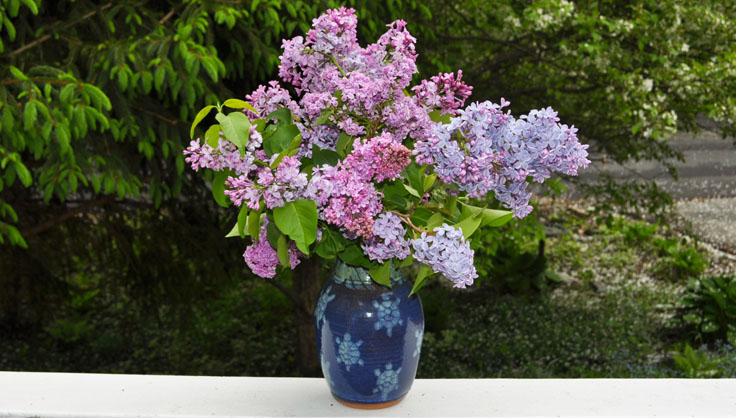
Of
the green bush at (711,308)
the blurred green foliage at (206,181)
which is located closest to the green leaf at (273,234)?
the blurred green foliage at (206,181)

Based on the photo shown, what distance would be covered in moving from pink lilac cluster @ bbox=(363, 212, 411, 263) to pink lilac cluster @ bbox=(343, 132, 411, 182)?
10 centimetres

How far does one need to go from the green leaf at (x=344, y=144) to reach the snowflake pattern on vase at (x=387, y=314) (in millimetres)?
383

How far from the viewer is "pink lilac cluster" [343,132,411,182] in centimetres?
161

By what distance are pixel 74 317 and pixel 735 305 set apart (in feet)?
19.3

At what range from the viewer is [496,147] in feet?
5.48

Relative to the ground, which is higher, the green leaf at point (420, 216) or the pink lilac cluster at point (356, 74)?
the pink lilac cluster at point (356, 74)

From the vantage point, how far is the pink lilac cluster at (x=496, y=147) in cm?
161

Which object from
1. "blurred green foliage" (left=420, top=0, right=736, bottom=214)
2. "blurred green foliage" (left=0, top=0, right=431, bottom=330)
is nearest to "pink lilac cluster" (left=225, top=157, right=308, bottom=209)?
"blurred green foliage" (left=0, top=0, right=431, bottom=330)

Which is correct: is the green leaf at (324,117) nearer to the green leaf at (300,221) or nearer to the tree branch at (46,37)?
the green leaf at (300,221)

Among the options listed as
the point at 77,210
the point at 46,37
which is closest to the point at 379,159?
the point at 46,37

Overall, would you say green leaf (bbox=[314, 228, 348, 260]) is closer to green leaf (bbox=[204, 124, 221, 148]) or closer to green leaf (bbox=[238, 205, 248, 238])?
green leaf (bbox=[238, 205, 248, 238])

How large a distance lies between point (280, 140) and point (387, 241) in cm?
38

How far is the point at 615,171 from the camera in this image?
12.7 meters

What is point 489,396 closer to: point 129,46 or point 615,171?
point 129,46
